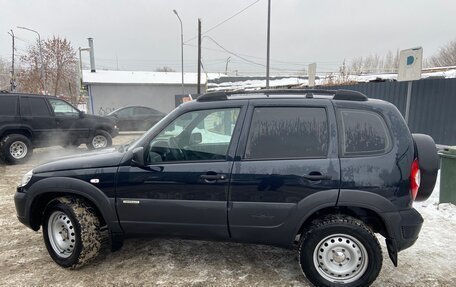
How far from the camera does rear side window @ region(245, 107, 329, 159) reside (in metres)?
2.79

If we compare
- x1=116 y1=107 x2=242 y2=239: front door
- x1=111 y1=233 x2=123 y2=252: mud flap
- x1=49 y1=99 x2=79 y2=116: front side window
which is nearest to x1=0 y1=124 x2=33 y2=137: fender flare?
x1=49 y1=99 x2=79 y2=116: front side window

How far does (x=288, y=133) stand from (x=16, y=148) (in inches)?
328

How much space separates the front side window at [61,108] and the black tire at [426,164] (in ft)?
29.9

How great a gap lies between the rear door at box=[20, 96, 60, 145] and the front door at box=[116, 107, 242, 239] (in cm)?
700

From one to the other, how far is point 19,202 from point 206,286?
2.17 meters

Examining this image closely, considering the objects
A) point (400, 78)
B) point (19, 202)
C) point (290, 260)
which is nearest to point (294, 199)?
point (290, 260)

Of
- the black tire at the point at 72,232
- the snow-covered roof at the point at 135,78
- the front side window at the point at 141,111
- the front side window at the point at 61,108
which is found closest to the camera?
the black tire at the point at 72,232

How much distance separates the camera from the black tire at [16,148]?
8.12 m

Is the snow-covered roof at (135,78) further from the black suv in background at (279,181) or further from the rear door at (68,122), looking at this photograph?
the black suv in background at (279,181)

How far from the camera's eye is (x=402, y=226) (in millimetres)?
2705

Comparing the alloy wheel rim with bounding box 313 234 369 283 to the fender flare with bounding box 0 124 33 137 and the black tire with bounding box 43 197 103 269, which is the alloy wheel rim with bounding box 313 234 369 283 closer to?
the black tire with bounding box 43 197 103 269

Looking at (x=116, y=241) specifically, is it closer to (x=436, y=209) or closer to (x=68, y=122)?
(x=436, y=209)

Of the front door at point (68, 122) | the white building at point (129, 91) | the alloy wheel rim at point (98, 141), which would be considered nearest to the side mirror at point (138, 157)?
the front door at point (68, 122)

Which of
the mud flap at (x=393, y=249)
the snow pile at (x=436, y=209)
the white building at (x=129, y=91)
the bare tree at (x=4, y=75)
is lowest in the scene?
the snow pile at (x=436, y=209)
